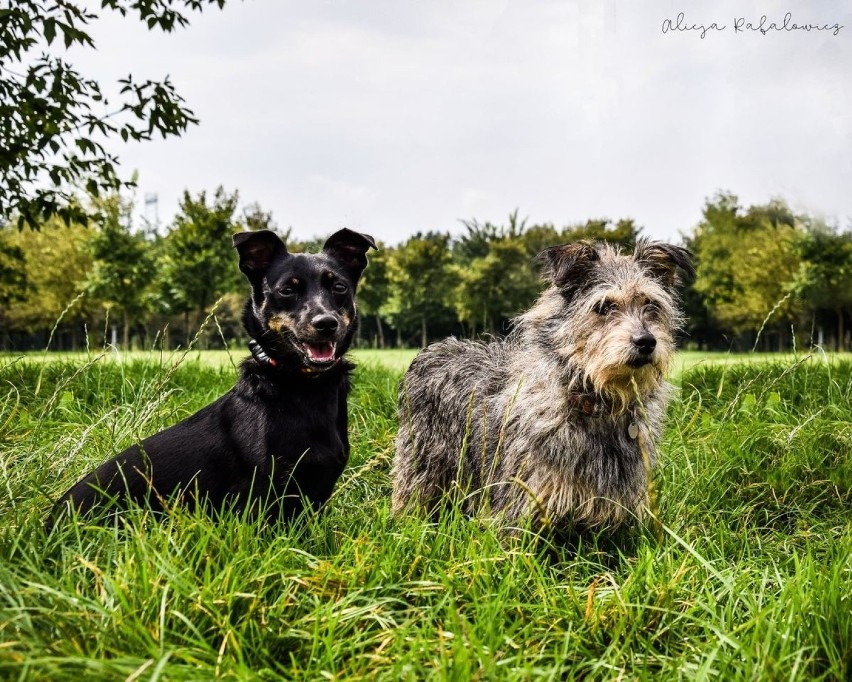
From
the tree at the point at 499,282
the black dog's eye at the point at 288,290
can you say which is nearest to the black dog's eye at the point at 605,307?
the black dog's eye at the point at 288,290

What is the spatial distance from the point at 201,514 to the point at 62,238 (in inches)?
1457

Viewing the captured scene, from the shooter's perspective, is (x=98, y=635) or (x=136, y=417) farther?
(x=136, y=417)

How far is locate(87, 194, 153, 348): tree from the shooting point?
29281 mm

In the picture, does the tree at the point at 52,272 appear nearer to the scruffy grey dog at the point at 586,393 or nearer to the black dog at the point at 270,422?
the black dog at the point at 270,422

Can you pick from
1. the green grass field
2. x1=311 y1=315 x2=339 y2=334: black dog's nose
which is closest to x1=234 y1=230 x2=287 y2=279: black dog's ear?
x1=311 y1=315 x2=339 y2=334: black dog's nose

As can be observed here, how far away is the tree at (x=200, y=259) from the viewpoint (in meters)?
28.0

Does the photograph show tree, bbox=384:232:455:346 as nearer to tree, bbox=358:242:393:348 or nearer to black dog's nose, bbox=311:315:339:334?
tree, bbox=358:242:393:348

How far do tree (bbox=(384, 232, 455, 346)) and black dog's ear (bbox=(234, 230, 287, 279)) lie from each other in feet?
108

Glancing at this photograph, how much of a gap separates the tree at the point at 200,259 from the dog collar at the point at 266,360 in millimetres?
25173

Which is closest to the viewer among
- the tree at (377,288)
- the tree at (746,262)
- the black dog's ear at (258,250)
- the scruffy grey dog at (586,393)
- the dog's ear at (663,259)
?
the scruffy grey dog at (586,393)

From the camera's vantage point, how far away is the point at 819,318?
1309 inches

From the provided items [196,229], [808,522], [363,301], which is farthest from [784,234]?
[808,522]

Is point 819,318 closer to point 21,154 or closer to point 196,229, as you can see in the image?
point 196,229

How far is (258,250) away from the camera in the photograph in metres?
3.55
